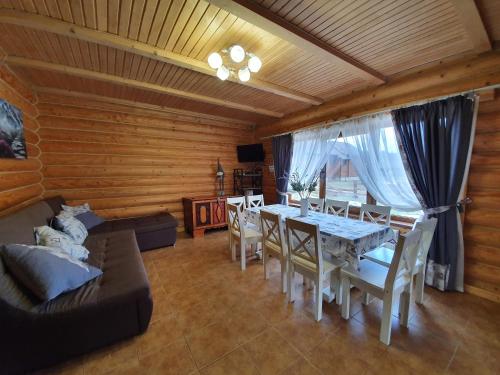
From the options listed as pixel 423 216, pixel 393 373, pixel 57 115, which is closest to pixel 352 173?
pixel 423 216

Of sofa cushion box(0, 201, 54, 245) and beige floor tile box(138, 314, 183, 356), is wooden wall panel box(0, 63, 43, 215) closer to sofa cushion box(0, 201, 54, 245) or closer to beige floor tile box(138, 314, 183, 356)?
sofa cushion box(0, 201, 54, 245)

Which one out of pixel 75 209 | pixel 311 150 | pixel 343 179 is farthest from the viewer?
pixel 311 150

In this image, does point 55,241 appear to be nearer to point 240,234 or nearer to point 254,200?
point 240,234

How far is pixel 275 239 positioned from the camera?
2.30 metres

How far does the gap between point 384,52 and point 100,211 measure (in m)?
4.60

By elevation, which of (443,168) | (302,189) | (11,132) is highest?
(11,132)

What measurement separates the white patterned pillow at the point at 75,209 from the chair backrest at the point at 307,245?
116 inches

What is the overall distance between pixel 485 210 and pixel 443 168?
55cm

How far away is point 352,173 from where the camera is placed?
337 centimetres

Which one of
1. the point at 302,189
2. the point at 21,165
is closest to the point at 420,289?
the point at 302,189

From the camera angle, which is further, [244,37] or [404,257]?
[244,37]

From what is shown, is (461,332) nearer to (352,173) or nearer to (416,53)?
(352,173)

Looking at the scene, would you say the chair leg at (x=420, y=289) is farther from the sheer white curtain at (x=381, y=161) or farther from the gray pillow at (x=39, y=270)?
the gray pillow at (x=39, y=270)

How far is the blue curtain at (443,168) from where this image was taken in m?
2.14
